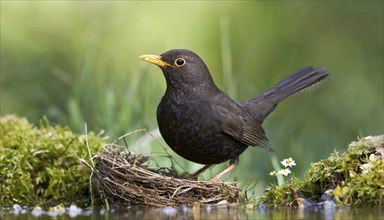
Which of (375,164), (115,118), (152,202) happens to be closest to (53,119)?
(115,118)

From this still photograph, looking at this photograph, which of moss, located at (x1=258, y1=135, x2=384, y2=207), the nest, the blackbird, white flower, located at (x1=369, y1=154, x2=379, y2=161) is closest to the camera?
moss, located at (x1=258, y1=135, x2=384, y2=207)

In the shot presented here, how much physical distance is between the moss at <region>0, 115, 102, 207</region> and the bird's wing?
143 cm

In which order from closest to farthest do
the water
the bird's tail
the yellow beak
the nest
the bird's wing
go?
the water
the nest
the yellow beak
the bird's wing
the bird's tail

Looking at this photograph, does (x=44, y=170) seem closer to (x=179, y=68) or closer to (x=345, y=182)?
(x=179, y=68)

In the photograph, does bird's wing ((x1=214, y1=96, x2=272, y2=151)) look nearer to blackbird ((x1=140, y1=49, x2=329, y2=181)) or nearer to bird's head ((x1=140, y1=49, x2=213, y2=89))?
blackbird ((x1=140, y1=49, x2=329, y2=181))

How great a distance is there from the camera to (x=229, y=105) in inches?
351

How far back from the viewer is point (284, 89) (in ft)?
34.9

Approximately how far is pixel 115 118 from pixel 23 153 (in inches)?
75.3

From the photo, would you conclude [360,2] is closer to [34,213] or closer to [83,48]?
[83,48]

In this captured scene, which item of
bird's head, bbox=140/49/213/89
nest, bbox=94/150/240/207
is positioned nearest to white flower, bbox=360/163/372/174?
nest, bbox=94/150/240/207

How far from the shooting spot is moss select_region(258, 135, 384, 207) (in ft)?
21.9

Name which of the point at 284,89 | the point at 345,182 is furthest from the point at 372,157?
the point at 284,89

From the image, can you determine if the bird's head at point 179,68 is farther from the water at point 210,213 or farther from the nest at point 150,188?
the water at point 210,213

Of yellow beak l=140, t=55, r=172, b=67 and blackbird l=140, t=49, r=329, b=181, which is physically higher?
yellow beak l=140, t=55, r=172, b=67
